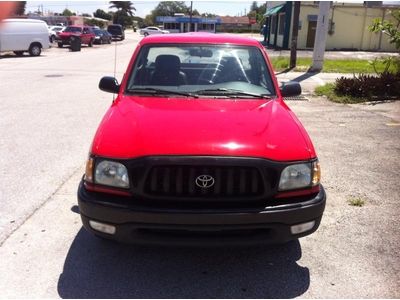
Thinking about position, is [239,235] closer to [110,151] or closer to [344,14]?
[110,151]

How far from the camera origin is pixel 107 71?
58.1 ft

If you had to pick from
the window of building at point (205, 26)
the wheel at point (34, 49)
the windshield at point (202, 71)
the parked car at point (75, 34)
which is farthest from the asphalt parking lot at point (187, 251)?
the window of building at point (205, 26)

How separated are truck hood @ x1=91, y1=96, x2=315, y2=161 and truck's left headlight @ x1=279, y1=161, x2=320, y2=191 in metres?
0.07

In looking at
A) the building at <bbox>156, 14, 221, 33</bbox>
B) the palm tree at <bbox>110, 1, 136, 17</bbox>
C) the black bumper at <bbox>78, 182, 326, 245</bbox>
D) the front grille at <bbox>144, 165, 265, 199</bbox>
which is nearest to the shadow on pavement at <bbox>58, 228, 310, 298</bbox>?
the black bumper at <bbox>78, 182, 326, 245</bbox>

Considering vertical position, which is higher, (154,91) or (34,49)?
(154,91)

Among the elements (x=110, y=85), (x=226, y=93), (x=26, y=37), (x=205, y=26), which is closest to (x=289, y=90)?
(x=226, y=93)

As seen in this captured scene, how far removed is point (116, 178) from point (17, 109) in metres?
7.15

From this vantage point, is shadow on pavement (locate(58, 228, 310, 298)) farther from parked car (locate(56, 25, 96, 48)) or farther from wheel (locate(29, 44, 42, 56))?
parked car (locate(56, 25, 96, 48))

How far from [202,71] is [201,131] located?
52.3 inches

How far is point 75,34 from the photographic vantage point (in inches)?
1356

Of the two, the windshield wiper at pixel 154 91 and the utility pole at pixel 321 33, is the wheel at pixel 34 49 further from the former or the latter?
the windshield wiper at pixel 154 91

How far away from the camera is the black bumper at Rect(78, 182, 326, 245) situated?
2816 millimetres

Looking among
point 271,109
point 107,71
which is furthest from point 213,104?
point 107,71

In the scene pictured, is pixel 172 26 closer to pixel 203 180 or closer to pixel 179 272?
pixel 179 272
